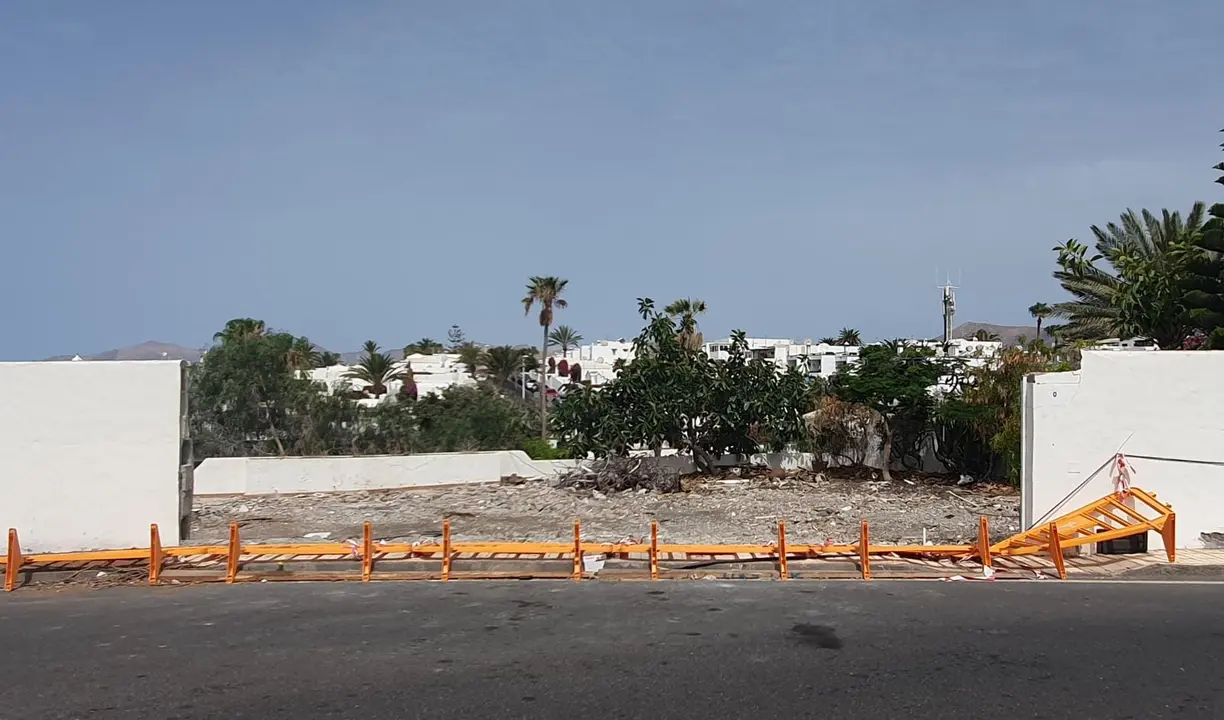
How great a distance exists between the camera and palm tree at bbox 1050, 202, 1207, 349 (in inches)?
1148

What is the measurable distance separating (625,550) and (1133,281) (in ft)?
77.9

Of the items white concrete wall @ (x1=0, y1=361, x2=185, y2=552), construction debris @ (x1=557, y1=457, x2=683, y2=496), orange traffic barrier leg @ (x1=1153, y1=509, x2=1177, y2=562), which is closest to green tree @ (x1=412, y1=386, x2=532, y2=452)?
construction debris @ (x1=557, y1=457, x2=683, y2=496)

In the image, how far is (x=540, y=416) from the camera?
5684 cm

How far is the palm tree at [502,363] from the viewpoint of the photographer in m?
75.6

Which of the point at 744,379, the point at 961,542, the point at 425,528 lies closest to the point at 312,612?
the point at 425,528

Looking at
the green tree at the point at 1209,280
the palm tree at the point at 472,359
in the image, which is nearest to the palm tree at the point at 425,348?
the palm tree at the point at 472,359

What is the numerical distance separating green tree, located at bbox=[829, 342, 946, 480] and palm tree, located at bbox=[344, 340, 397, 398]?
40432 millimetres

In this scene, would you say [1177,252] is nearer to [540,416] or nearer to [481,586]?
[481,586]

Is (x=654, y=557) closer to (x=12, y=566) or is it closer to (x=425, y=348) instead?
(x=12, y=566)

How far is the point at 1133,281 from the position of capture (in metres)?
30.5

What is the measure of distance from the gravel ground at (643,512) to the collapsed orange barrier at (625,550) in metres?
2.89

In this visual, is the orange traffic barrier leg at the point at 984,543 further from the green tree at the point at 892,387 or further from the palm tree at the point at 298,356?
the palm tree at the point at 298,356

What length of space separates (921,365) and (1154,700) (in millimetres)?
24466

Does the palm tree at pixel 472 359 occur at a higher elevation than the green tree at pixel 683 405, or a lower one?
higher
